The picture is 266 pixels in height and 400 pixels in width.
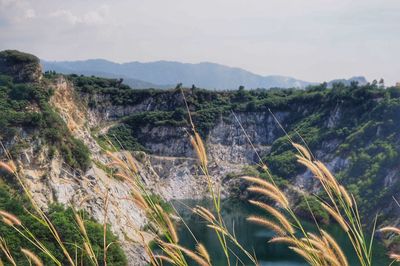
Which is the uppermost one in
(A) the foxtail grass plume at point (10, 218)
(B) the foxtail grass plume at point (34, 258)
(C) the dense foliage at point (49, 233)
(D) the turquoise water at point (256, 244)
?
(A) the foxtail grass plume at point (10, 218)

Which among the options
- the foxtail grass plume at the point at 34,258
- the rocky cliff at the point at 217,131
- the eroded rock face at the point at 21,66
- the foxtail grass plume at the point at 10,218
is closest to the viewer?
the foxtail grass plume at the point at 34,258

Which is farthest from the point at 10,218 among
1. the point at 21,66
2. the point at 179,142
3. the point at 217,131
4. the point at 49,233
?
the point at 217,131

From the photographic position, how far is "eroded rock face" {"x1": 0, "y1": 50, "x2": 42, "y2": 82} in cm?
5534

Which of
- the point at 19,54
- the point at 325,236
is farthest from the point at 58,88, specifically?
the point at 325,236

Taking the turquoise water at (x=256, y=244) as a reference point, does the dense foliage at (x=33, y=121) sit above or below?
above

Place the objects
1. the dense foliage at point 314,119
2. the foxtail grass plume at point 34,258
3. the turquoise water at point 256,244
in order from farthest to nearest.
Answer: the dense foliage at point 314,119
the turquoise water at point 256,244
the foxtail grass plume at point 34,258

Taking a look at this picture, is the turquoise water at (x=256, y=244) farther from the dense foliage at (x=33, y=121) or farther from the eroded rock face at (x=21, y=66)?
the eroded rock face at (x=21, y=66)

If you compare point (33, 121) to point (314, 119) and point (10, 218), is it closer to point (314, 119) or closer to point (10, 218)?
point (10, 218)

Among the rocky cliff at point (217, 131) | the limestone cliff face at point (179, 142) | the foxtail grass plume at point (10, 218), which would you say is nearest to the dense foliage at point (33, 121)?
the rocky cliff at point (217, 131)

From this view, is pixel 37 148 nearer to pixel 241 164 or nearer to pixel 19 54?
pixel 19 54

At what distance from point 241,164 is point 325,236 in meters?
78.1

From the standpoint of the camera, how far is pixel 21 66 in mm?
55969

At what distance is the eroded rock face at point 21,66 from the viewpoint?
5534cm

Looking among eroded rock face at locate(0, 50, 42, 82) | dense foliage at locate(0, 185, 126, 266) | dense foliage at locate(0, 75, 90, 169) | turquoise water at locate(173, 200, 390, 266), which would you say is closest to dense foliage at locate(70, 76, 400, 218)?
turquoise water at locate(173, 200, 390, 266)
